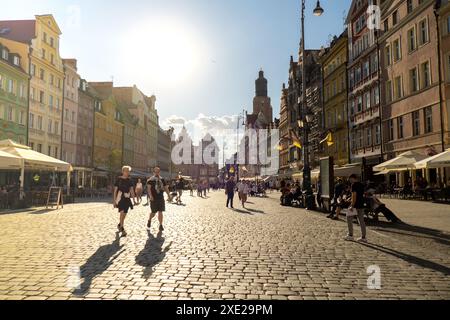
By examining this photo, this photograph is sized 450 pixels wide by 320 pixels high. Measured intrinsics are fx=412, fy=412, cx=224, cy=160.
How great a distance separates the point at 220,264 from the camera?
702cm

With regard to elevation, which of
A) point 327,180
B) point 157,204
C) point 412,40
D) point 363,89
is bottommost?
point 157,204

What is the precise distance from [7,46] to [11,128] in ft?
29.8

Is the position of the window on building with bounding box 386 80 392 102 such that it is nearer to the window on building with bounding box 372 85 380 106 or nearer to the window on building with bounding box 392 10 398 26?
the window on building with bounding box 372 85 380 106

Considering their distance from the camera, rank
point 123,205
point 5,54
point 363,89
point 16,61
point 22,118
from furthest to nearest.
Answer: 1. point 22,118
2. point 16,61
3. point 363,89
4. point 5,54
5. point 123,205

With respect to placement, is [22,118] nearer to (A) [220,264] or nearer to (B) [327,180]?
(B) [327,180]

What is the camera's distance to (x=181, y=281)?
5.82m

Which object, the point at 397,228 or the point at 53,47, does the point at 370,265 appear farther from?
the point at 53,47

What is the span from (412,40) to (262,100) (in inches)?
4098

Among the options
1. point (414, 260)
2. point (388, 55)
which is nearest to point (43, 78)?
point (388, 55)

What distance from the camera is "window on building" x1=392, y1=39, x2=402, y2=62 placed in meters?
33.1

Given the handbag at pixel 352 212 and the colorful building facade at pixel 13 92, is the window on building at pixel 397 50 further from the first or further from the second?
the colorful building facade at pixel 13 92
